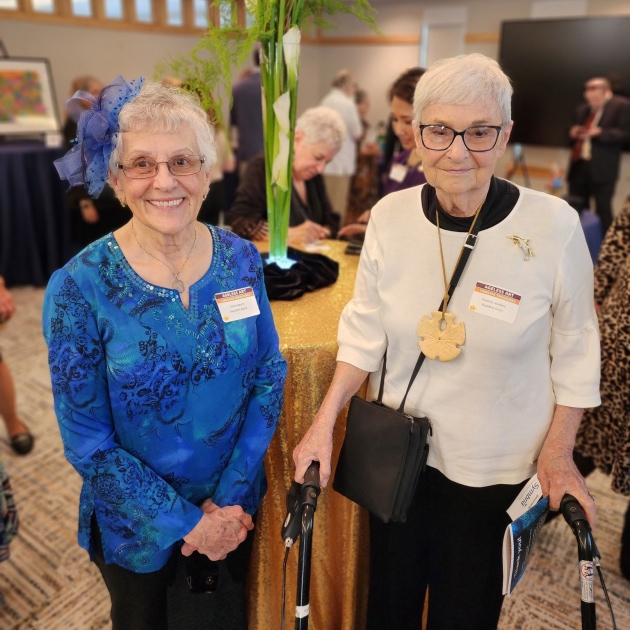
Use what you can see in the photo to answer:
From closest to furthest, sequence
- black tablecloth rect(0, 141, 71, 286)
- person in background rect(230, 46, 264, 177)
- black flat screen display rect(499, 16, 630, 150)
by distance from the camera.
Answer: black tablecloth rect(0, 141, 71, 286) → person in background rect(230, 46, 264, 177) → black flat screen display rect(499, 16, 630, 150)

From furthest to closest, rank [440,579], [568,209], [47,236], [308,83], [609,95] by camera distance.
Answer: [308,83], [609,95], [47,236], [440,579], [568,209]

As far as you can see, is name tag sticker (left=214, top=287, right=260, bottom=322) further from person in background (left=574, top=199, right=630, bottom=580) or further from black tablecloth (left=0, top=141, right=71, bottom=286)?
black tablecloth (left=0, top=141, right=71, bottom=286)

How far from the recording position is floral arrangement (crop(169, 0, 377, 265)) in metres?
1.61

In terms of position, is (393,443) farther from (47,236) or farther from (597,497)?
(47,236)

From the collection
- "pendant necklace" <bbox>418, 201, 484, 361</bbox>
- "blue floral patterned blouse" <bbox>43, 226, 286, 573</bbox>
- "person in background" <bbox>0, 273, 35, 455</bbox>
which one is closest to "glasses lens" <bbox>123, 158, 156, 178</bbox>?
"blue floral patterned blouse" <bbox>43, 226, 286, 573</bbox>

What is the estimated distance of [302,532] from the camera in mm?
1055

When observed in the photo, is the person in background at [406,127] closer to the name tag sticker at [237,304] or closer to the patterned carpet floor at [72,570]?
the name tag sticker at [237,304]

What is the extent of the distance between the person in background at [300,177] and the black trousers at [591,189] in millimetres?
4692

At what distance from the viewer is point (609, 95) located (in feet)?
20.2

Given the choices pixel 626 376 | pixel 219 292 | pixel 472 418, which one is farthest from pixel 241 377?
pixel 626 376

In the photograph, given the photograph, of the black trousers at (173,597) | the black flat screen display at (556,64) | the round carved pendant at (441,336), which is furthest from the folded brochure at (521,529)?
the black flat screen display at (556,64)

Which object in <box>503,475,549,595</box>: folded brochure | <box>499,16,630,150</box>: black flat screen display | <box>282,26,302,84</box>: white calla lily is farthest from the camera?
<box>499,16,630,150</box>: black flat screen display

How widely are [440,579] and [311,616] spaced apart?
53 centimetres

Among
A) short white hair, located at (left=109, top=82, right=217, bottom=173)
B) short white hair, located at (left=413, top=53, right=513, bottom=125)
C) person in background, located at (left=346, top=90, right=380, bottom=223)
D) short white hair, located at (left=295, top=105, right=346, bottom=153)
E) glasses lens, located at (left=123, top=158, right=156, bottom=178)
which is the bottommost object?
person in background, located at (left=346, top=90, right=380, bottom=223)
